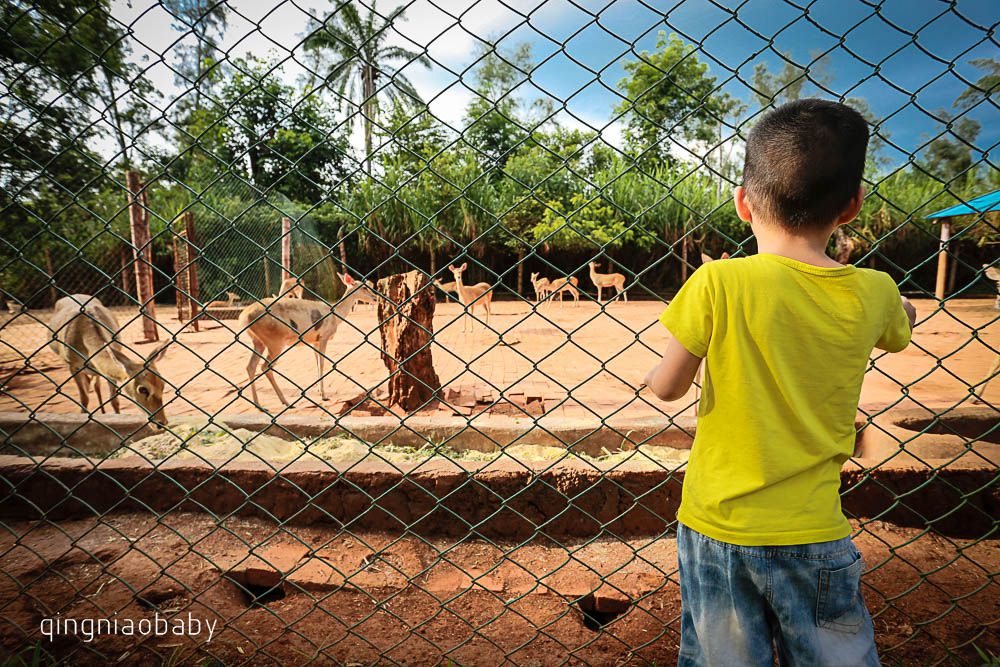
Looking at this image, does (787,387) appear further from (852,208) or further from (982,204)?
(982,204)

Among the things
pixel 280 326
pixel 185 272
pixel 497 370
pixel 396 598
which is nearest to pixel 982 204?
pixel 497 370

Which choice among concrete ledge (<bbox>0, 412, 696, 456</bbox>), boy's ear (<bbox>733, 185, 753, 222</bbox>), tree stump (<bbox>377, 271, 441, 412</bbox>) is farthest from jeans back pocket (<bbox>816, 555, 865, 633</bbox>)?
tree stump (<bbox>377, 271, 441, 412</bbox>)

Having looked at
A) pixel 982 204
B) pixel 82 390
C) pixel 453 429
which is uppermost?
pixel 982 204

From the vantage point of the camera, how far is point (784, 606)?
1086 mm

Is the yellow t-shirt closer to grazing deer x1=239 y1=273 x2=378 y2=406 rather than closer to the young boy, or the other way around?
the young boy

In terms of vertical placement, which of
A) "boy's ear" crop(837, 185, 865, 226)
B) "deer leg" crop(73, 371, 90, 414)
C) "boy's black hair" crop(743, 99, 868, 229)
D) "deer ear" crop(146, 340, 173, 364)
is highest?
"boy's black hair" crop(743, 99, 868, 229)

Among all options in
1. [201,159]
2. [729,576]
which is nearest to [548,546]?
[729,576]

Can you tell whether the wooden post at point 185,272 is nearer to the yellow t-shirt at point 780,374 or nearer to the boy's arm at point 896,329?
the yellow t-shirt at point 780,374

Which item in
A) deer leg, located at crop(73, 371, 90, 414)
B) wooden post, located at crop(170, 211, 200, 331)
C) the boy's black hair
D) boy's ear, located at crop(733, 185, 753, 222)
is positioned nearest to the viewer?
the boy's black hair

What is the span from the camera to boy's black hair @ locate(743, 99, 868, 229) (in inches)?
41.9

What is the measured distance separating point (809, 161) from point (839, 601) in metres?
0.92

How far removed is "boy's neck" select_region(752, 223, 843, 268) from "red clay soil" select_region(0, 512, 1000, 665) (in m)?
1.00

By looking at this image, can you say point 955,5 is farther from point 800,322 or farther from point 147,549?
point 147,549

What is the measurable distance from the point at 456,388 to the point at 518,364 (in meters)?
1.73
